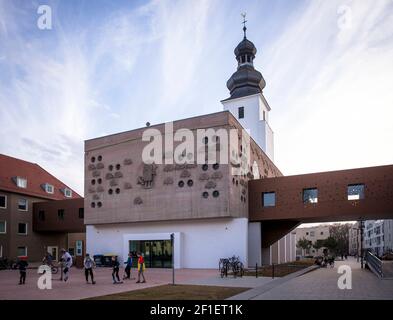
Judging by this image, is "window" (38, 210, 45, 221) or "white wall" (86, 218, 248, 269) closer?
"white wall" (86, 218, 248, 269)

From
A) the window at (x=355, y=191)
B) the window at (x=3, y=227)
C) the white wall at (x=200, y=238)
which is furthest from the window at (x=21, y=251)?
the window at (x=355, y=191)

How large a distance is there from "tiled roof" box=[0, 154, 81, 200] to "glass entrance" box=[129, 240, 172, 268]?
19053 mm

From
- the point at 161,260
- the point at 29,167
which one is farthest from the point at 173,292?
the point at 29,167

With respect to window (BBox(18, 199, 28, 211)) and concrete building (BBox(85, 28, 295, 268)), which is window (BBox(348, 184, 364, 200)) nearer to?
concrete building (BBox(85, 28, 295, 268))

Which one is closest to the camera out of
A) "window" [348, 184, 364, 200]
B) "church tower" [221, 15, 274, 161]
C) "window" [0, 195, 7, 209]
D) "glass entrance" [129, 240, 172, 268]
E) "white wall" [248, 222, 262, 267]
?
"window" [348, 184, 364, 200]

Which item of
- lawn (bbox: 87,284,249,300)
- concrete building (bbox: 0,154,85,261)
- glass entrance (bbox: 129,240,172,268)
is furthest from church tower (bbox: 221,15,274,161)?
lawn (bbox: 87,284,249,300)

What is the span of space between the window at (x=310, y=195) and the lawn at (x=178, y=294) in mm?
20837

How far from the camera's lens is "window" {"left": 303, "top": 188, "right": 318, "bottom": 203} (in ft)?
122

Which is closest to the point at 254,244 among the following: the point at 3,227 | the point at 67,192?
the point at 3,227

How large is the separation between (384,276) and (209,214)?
15721 millimetres

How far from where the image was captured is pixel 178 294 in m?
16.5

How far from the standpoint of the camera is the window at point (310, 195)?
37156 millimetres
